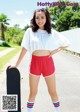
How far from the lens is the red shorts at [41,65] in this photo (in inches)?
202

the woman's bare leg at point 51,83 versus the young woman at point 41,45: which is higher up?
the young woman at point 41,45

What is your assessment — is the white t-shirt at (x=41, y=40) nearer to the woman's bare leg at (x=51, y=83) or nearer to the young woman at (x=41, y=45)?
the young woman at (x=41, y=45)

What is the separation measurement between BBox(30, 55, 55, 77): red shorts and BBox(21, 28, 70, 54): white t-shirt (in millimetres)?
137

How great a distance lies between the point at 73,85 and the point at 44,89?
1040mm

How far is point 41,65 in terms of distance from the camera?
202 inches

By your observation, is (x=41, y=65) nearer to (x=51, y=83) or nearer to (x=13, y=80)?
(x=51, y=83)

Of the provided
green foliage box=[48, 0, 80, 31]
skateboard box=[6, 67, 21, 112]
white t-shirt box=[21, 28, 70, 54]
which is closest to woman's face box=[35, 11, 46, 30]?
white t-shirt box=[21, 28, 70, 54]

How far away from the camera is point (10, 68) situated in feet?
16.9

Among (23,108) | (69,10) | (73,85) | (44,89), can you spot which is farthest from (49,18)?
(69,10)

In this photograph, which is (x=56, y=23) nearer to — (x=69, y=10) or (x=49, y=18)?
(x=69, y=10)

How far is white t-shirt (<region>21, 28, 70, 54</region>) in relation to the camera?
5121mm

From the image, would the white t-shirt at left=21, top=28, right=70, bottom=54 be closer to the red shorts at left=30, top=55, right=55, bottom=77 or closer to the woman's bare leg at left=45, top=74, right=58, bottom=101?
the red shorts at left=30, top=55, right=55, bottom=77

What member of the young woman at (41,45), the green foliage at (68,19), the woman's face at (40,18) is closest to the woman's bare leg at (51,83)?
the young woman at (41,45)

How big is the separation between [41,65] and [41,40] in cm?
36
